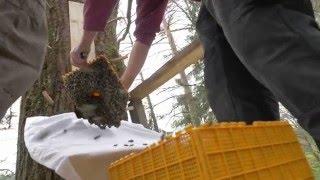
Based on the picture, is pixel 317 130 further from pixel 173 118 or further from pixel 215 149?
pixel 173 118

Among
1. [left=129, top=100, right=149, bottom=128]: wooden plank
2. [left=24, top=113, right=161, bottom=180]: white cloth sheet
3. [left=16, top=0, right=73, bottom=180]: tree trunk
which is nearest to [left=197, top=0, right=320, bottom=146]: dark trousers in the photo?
[left=24, top=113, right=161, bottom=180]: white cloth sheet

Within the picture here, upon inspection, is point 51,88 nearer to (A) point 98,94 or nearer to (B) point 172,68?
(A) point 98,94

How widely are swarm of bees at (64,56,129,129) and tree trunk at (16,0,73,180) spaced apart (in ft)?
1.80

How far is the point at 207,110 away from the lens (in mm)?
5809

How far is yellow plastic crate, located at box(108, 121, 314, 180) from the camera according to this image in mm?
890

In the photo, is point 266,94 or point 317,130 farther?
point 266,94

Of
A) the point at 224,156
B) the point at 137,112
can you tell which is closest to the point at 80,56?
the point at 137,112

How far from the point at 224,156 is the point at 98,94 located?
104 cm

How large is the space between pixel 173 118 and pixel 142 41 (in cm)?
609

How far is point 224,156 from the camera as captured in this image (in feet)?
3.03

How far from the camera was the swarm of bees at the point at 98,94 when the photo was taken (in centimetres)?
181

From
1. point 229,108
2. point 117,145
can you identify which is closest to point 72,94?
point 117,145

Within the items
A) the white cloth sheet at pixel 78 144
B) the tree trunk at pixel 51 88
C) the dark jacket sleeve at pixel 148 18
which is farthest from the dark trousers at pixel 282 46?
the tree trunk at pixel 51 88

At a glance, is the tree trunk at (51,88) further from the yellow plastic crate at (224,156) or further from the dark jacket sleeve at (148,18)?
the yellow plastic crate at (224,156)
